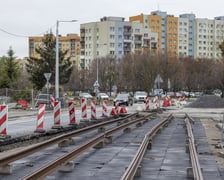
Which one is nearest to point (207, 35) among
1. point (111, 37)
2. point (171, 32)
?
point (171, 32)

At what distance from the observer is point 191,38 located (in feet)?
621

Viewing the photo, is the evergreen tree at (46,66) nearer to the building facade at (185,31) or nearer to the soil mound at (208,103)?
the soil mound at (208,103)

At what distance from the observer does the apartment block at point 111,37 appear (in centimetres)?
15438

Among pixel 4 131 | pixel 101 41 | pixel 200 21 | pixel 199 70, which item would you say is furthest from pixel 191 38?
pixel 4 131

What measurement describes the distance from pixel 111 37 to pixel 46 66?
9169cm

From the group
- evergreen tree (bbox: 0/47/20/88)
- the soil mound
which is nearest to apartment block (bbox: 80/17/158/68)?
evergreen tree (bbox: 0/47/20/88)

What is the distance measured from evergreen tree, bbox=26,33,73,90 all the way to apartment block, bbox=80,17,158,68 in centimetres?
8367

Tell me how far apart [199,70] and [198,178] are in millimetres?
104479

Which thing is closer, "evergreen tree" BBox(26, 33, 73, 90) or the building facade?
"evergreen tree" BBox(26, 33, 73, 90)

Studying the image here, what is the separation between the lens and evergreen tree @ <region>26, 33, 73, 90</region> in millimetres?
64500

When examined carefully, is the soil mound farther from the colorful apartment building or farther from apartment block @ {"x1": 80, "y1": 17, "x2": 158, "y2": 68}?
the colorful apartment building

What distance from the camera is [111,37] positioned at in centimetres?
15525

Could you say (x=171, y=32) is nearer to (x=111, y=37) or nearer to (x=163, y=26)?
(x=163, y=26)

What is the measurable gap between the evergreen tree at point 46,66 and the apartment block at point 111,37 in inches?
3294
